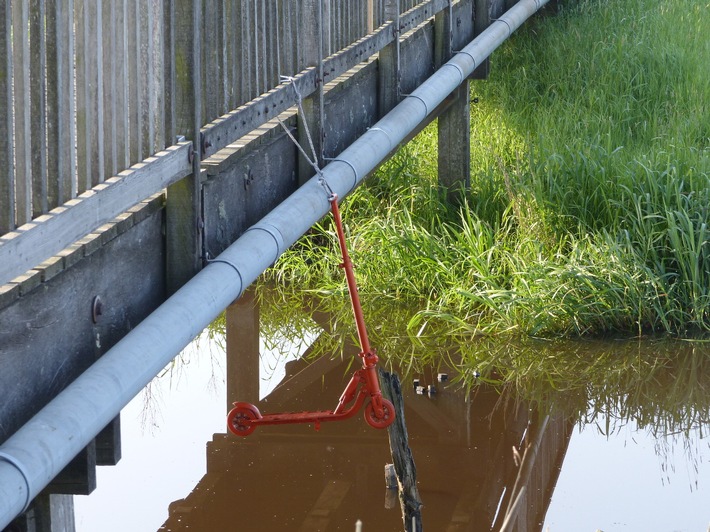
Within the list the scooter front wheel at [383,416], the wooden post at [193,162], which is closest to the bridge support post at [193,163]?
the wooden post at [193,162]

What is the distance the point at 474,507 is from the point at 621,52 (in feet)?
20.4

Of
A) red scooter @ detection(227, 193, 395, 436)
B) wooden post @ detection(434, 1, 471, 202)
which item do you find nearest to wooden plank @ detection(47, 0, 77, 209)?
red scooter @ detection(227, 193, 395, 436)

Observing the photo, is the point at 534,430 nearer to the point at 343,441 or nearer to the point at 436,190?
the point at 343,441

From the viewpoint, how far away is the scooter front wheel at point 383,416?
4.39m

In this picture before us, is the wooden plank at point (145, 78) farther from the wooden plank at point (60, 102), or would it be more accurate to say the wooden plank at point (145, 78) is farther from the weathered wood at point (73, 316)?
the wooden plank at point (60, 102)

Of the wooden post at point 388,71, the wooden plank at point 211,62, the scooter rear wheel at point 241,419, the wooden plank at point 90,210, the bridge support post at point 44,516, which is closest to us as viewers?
the wooden plank at point 90,210

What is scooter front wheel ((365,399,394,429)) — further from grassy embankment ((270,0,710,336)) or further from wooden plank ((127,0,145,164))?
grassy embankment ((270,0,710,336))

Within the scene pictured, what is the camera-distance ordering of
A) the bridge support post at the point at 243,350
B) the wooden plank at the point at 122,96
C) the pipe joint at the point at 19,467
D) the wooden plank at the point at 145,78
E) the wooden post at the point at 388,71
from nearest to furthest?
the pipe joint at the point at 19,467
the wooden plank at the point at 122,96
the wooden plank at the point at 145,78
the wooden post at the point at 388,71
the bridge support post at the point at 243,350

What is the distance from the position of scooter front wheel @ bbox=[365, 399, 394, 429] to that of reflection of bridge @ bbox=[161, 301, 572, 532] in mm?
469

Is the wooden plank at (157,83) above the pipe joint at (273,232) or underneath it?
above

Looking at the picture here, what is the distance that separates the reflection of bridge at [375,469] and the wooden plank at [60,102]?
2.17 m

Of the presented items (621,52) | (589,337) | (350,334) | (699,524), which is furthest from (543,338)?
(621,52)

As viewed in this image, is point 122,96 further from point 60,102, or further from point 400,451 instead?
point 400,451

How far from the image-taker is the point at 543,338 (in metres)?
6.67
